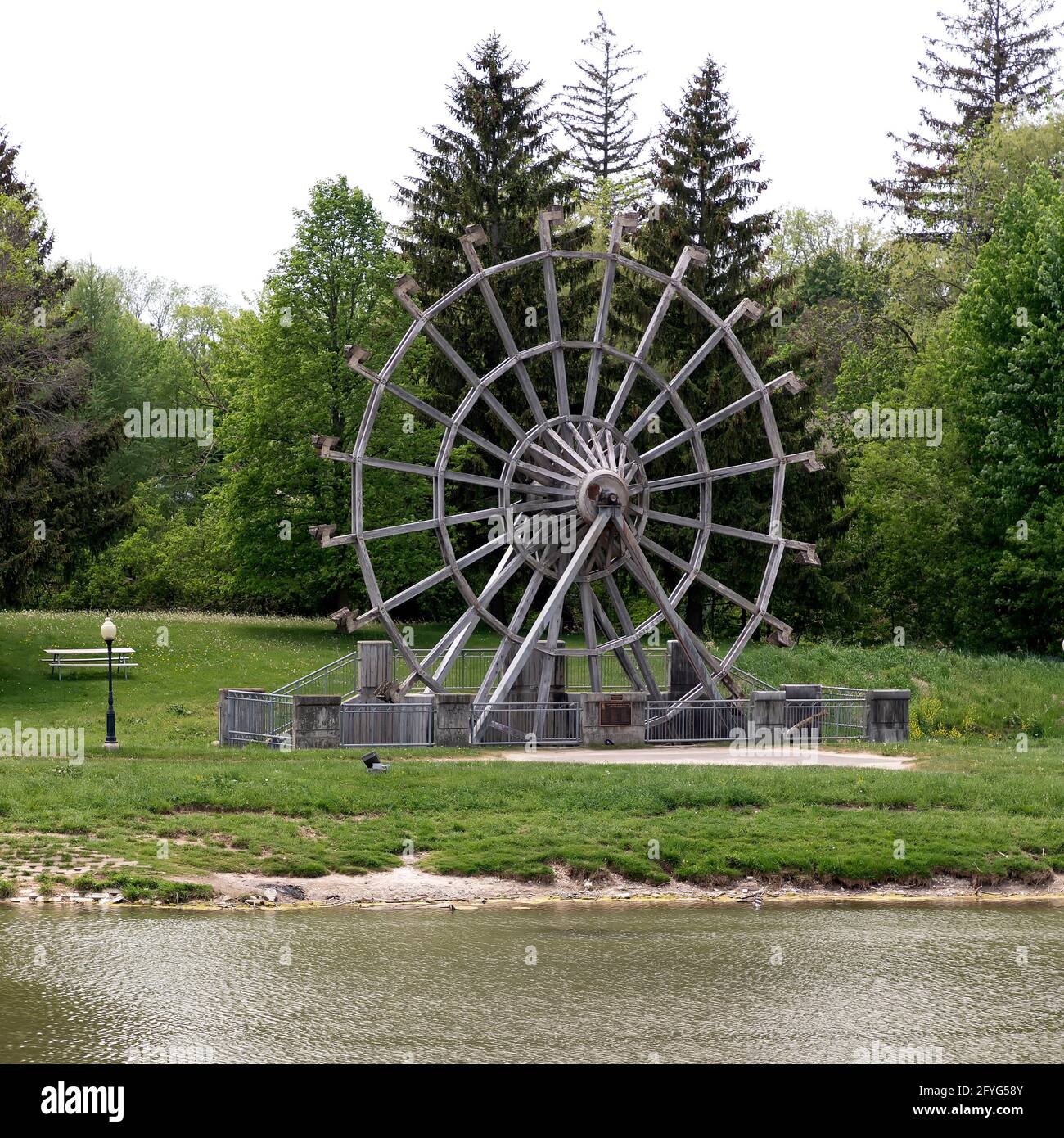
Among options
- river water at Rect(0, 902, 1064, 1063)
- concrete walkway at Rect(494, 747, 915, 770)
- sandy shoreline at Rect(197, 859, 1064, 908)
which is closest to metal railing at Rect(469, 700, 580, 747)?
concrete walkway at Rect(494, 747, 915, 770)

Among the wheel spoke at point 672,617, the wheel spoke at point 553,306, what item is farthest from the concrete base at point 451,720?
the wheel spoke at point 553,306

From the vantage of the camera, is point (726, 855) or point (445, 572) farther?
point (445, 572)

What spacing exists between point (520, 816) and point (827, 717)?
11.3 m

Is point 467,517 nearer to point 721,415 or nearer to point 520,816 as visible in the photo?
point 721,415

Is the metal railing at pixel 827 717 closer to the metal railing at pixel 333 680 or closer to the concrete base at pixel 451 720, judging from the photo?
the concrete base at pixel 451 720

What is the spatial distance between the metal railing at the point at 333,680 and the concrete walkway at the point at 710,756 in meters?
6.23

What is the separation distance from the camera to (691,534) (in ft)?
152

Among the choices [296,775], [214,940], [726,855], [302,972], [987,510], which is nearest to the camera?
[302,972]

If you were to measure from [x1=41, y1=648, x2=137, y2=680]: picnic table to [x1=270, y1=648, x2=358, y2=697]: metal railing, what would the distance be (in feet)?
16.3
